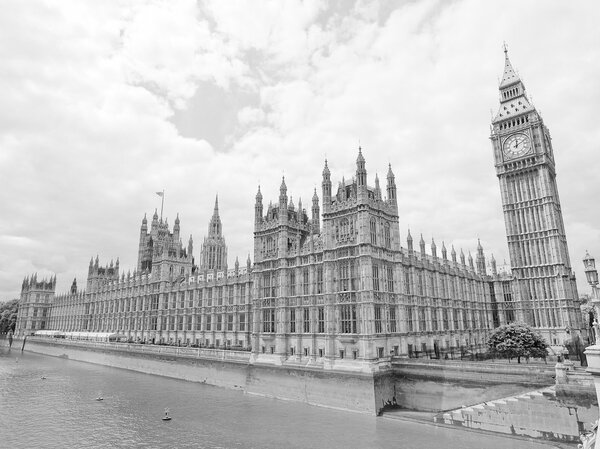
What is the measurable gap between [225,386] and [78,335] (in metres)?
78.2

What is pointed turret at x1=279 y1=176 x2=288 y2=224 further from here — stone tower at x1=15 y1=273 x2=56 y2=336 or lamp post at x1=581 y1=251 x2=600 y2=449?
stone tower at x1=15 y1=273 x2=56 y2=336

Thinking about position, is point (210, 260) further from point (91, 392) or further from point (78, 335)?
point (91, 392)

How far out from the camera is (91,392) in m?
59.6

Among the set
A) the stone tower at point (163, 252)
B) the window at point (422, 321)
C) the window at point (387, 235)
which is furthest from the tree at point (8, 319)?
the window at point (387, 235)

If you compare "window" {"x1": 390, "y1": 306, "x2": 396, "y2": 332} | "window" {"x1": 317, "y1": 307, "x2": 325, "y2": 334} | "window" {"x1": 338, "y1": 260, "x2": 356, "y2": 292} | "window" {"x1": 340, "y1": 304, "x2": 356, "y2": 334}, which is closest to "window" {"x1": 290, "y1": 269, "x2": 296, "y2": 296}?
"window" {"x1": 317, "y1": 307, "x2": 325, "y2": 334}

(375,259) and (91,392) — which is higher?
(375,259)

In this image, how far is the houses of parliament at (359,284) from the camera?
5134 centimetres

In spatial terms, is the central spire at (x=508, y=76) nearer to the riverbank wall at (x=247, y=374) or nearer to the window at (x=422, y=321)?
the window at (x=422, y=321)

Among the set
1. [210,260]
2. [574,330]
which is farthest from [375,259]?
[210,260]

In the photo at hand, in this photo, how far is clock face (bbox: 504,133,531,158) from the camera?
292 ft

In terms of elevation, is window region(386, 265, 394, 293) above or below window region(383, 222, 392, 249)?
below

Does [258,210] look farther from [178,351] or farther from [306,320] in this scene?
[178,351]

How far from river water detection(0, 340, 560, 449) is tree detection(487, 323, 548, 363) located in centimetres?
2140

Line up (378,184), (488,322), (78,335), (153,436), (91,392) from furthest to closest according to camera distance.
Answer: (78,335), (488,322), (91,392), (378,184), (153,436)
